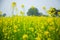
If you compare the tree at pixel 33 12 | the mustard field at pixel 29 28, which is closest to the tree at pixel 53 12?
the mustard field at pixel 29 28

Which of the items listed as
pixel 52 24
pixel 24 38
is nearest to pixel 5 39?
pixel 24 38

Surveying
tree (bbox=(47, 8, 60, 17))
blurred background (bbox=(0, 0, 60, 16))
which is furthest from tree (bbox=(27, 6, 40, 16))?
tree (bbox=(47, 8, 60, 17))

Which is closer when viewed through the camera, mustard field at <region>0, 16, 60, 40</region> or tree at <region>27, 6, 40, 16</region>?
mustard field at <region>0, 16, 60, 40</region>

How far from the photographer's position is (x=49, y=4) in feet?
6.67

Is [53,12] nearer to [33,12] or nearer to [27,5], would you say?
[33,12]

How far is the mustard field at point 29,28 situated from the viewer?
1.90m

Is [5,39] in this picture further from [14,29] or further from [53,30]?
[53,30]

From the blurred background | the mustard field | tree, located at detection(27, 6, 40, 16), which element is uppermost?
the blurred background

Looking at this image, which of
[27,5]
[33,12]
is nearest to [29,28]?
[33,12]

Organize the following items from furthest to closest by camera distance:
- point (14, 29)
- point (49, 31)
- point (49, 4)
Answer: point (14, 29) < point (49, 4) < point (49, 31)

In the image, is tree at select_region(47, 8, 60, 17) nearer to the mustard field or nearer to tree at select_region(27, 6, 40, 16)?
the mustard field

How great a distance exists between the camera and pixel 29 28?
206 cm

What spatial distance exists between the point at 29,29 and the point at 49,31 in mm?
267

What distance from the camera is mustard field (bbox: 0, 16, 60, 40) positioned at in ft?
6.25
